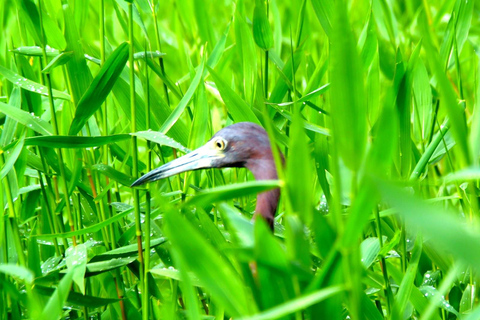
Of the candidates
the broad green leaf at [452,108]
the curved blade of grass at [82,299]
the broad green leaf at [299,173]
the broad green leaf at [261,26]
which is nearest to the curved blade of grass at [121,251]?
the curved blade of grass at [82,299]

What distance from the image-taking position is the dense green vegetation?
88 cm

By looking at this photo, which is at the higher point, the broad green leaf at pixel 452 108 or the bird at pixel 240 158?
the broad green leaf at pixel 452 108

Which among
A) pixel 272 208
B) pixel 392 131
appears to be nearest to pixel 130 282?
pixel 272 208

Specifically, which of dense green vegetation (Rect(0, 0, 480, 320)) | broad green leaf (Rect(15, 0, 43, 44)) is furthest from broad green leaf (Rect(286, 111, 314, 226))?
broad green leaf (Rect(15, 0, 43, 44))

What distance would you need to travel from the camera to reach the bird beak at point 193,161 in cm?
167

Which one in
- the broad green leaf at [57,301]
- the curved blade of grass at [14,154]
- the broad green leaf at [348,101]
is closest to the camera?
the broad green leaf at [348,101]

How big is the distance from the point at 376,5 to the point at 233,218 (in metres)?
1.40

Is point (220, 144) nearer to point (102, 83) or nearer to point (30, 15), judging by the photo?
point (102, 83)

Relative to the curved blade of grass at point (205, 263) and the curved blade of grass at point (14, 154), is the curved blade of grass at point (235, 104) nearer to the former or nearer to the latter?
the curved blade of grass at point (14, 154)

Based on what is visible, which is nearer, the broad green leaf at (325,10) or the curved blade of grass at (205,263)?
the curved blade of grass at (205,263)

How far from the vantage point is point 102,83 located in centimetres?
156

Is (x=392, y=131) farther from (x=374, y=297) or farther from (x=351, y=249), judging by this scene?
(x=374, y=297)

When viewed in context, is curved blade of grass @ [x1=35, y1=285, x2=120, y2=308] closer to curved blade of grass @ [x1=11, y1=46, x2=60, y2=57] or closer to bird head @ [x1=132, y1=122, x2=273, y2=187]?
bird head @ [x1=132, y1=122, x2=273, y2=187]

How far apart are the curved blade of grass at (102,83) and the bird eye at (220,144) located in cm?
29
